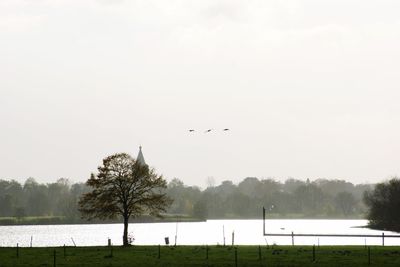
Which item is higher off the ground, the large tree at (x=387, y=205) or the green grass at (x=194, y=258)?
the large tree at (x=387, y=205)

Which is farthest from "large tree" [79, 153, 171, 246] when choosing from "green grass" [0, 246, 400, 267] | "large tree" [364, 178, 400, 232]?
"large tree" [364, 178, 400, 232]

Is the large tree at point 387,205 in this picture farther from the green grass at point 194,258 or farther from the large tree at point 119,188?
the green grass at point 194,258

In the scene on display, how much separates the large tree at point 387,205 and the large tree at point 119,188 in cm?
8782

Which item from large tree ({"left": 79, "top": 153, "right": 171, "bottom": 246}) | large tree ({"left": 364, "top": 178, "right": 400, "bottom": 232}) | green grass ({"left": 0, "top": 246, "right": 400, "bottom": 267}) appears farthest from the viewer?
large tree ({"left": 364, "top": 178, "right": 400, "bottom": 232})

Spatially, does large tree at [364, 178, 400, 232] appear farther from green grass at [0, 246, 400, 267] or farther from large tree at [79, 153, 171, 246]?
green grass at [0, 246, 400, 267]

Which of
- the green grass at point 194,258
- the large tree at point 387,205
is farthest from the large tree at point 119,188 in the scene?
the large tree at point 387,205

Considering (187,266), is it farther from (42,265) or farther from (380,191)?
(380,191)

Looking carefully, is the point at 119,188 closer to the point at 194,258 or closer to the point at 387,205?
the point at 194,258

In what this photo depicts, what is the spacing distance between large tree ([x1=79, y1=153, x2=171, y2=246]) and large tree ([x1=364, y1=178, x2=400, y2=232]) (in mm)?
87817

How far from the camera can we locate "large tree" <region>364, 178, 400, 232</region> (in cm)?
17588

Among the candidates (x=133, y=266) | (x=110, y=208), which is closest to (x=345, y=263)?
(x=133, y=266)

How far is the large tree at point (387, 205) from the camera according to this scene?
175875mm

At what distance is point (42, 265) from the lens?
6638cm

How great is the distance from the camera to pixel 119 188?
105562mm
